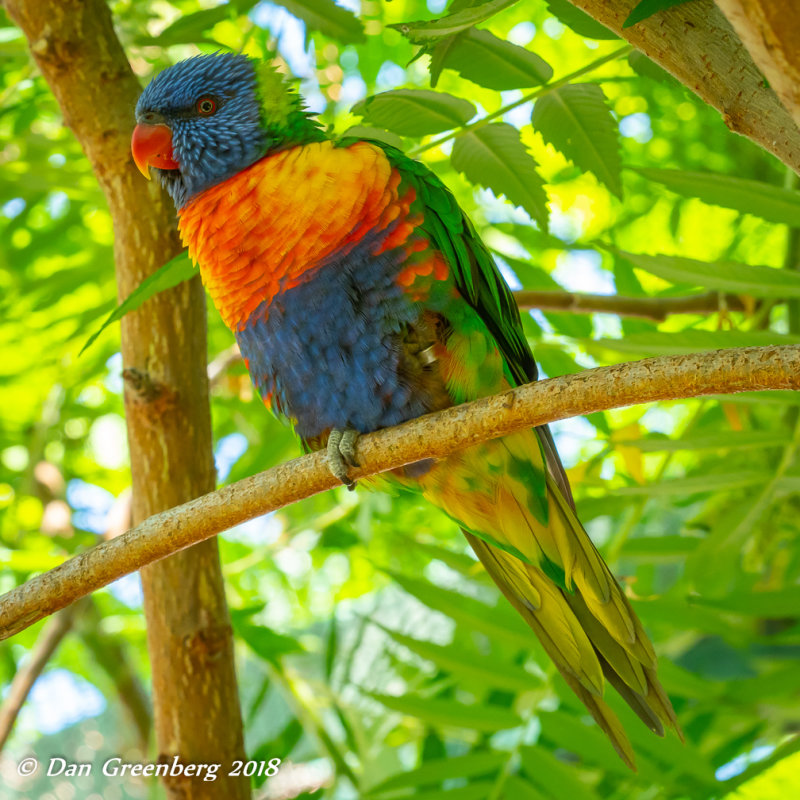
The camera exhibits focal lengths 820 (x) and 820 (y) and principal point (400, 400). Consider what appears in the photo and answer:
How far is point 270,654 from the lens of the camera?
1.73 m

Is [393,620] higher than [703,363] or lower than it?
lower

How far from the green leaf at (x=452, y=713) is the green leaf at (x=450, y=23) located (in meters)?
1.15

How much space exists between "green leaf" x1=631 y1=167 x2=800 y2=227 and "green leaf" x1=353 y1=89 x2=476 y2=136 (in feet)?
1.11

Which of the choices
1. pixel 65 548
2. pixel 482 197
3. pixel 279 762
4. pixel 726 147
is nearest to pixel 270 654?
pixel 279 762

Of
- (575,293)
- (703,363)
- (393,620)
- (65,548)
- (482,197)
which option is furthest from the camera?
(393,620)

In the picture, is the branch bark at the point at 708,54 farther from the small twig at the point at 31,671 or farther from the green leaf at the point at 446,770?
Result: the small twig at the point at 31,671

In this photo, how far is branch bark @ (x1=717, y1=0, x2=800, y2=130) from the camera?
1.71ft

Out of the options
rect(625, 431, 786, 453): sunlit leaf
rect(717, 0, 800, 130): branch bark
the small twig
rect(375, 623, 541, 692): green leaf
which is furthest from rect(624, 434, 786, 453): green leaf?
the small twig

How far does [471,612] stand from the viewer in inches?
64.5

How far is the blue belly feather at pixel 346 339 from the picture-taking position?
1.34 m

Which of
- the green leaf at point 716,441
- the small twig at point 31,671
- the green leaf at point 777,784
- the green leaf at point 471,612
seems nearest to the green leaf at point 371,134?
the green leaf at point 716,441

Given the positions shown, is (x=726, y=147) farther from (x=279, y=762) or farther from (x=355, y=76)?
(x=279, y=762)

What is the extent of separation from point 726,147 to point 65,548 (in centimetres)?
204

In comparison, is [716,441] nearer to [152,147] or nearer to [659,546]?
[659,546]
